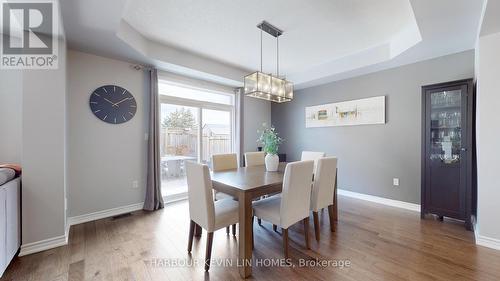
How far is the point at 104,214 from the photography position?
3033mm

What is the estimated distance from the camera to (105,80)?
3.03 metres

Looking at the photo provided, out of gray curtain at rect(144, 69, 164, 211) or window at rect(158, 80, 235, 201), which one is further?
window at rect(158, 80, 235, 201)

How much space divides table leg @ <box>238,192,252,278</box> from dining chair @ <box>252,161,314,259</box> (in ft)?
1.12

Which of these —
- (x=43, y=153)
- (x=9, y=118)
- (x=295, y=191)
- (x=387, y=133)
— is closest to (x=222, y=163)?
(x=295, y=191)

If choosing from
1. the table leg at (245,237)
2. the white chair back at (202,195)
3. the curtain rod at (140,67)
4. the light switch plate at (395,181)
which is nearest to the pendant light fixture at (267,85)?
the white chair back at (202,195)

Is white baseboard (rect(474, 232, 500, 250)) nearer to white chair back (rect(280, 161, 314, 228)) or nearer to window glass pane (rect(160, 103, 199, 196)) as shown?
white chair back (rect(280, 161, 314, 228))

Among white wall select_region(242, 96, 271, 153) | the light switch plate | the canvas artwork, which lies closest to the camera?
the light switch plate

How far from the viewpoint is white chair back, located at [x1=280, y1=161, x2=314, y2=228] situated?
1.89 meters

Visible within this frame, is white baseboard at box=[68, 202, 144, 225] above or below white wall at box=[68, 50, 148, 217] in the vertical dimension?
below

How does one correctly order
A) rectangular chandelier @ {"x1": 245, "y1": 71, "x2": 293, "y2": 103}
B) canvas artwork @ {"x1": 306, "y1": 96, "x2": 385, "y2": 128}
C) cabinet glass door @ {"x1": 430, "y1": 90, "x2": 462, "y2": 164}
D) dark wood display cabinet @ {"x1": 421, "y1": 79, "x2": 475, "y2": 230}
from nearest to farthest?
rectangular chandelier @ {"x1": 245, "y1": 71, "x2": 293, "y2": 103} → dark wood display cabinet @ {"x1": 421, "y1": 79, "x2": 475, "y2": 230} → cabinet glass door @ {"x1": 430, "y1": 90, "x2": 462, "y2": 164} → canvas artwork @ {"x1": 306, "y1": 96, "x2": 385, "y2": 128}

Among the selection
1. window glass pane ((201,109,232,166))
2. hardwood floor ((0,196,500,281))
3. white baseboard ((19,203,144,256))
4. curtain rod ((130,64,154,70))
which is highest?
curtain rod ((130,64,154,70))

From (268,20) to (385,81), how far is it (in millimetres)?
2439

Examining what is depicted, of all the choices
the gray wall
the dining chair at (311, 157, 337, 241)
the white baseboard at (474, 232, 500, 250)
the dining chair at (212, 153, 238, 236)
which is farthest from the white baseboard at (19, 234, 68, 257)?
the white baseboard at (474, 232, 500, 250)

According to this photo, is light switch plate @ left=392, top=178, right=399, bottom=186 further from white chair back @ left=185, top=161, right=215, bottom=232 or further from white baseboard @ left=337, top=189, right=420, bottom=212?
white chair back @ left=185, top=161, right=215, bottom=232
